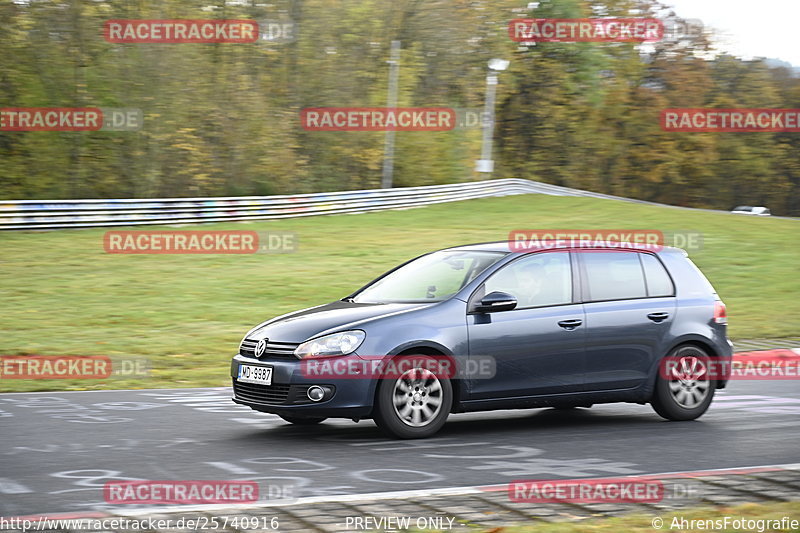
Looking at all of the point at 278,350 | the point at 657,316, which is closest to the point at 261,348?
the point at 278,350

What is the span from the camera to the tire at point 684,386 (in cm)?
1052

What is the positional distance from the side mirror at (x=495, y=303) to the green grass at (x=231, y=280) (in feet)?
15.7

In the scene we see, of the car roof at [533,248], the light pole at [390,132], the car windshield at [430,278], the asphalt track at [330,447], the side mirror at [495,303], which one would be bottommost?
the asphalt track at [330,447]

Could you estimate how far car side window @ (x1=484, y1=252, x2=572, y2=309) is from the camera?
32.5ft

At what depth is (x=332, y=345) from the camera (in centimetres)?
914

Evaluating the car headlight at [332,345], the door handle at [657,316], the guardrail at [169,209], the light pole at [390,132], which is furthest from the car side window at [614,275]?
the light pole at [390,132]

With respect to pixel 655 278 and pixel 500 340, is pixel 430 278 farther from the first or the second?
pixel 655 278

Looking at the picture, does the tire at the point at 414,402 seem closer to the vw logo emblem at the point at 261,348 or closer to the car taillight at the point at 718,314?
the vw logo emblem at the point at 261,348

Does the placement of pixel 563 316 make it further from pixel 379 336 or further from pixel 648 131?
pixel 648 131

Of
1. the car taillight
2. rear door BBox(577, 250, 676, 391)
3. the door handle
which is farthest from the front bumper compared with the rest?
the car taillight

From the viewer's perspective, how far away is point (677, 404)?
→ 1055 cm

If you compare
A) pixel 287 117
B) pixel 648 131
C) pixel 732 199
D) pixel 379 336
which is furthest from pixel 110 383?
pixel 732 199

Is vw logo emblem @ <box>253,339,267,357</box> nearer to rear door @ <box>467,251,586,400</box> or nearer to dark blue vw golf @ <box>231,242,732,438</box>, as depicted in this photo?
dark blue vw golf @ <box>231,242,732,438</box>

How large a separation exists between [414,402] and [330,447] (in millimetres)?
797
